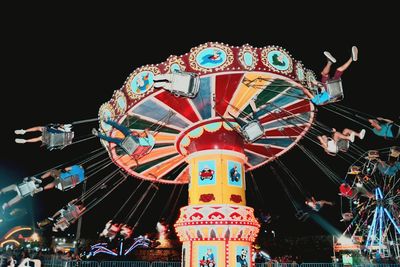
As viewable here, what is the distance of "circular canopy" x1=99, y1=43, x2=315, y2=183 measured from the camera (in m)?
10.1

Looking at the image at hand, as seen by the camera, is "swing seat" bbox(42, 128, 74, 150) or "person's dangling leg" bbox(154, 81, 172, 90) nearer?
"person's dangling leg" bbox(154, 81, 172, 90)

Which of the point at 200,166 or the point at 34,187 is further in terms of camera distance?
the point at 200,166

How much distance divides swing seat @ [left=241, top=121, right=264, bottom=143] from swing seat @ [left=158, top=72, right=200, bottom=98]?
174 centimetres

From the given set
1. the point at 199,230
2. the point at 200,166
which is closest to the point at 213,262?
the point at 199,230

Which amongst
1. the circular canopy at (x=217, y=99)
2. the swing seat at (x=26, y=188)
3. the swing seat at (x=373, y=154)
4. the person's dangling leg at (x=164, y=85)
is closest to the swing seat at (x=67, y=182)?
the swing seat at (x=26, y=188)

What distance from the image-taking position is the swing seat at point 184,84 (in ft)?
29.1

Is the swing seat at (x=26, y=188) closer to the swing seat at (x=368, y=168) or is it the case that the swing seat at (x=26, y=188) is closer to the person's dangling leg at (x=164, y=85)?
the person's dangling leg at (x=164, y=85)

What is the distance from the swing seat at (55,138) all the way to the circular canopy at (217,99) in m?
1.90

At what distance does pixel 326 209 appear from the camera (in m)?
35.2

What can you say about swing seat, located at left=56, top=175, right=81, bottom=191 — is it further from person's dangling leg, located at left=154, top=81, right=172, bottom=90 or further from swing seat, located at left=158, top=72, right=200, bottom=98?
swing seat, located at left=158, top=72, right=200, bottom=98

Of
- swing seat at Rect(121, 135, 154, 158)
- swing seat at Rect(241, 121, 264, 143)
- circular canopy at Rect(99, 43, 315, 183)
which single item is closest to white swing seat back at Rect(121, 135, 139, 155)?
swing seat at Rect(121, 135, 154, 158)

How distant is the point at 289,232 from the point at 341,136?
28366 mm

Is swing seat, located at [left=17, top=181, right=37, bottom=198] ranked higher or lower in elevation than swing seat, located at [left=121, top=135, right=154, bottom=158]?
lower

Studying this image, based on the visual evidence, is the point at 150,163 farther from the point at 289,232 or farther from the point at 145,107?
the point at 289,232
